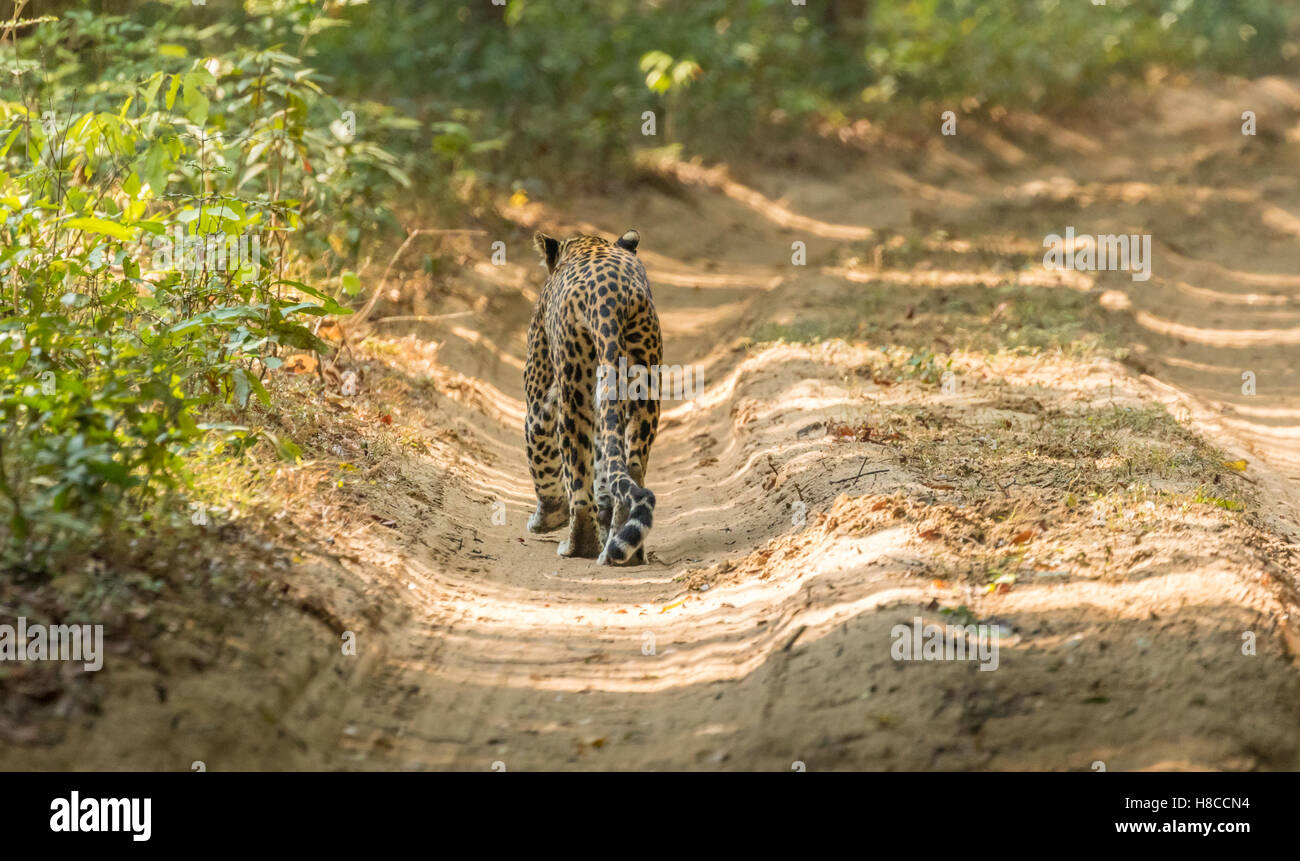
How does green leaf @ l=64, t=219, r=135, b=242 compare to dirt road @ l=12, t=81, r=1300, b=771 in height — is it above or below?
above

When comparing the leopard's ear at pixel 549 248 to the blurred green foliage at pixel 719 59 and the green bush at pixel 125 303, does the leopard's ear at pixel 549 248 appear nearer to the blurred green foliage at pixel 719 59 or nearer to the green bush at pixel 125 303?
the green bush at pixel 125 303

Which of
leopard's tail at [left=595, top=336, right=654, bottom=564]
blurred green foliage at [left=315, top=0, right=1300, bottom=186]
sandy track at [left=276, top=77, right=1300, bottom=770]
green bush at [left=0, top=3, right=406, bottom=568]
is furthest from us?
blurred green foliage at [left=315, top=0, right=1300, bottom=186]

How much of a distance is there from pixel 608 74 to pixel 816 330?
8.00 m

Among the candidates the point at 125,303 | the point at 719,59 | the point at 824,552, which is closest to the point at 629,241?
the point at 824,552

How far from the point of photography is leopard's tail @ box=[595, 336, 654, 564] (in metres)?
5.92

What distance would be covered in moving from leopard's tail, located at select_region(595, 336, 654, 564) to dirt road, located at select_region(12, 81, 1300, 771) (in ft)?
0.68

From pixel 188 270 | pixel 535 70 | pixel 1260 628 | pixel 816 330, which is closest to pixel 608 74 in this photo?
pixel 535 70

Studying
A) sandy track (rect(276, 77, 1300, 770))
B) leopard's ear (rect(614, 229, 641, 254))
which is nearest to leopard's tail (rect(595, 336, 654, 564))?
sandy track (rect(276, 77, 1300, 770))

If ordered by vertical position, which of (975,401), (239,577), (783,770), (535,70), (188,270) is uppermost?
(535,70)

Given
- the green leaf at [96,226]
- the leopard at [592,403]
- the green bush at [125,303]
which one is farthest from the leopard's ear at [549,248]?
the green leaf at [96,226]

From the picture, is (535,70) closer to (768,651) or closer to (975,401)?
(975,401)

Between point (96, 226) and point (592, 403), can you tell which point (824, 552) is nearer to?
point (592, 403)

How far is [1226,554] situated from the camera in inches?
201

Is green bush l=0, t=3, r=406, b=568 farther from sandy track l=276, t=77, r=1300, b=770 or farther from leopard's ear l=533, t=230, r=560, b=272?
leopard's ear l=533, t=230, r=560, b=272
